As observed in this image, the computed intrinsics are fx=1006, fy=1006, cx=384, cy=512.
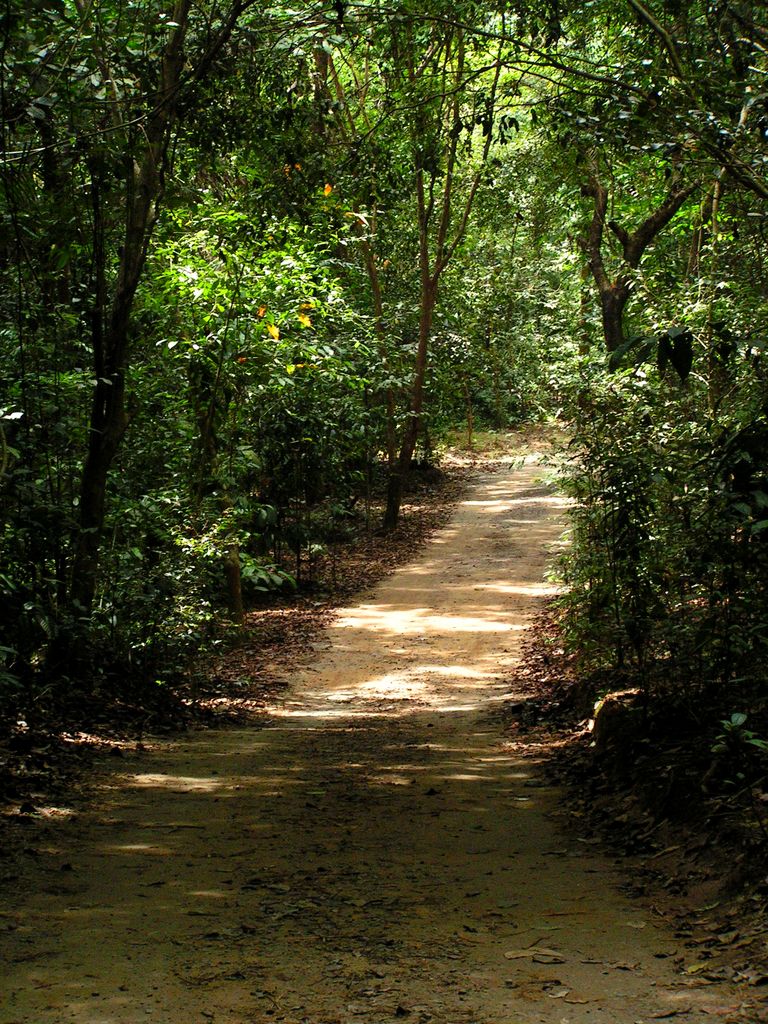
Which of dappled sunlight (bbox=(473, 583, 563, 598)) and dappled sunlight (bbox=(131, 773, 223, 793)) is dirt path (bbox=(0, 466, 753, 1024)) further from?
dappled sunlight (bbox=(473, 583, 563, 598))

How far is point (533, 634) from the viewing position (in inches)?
532

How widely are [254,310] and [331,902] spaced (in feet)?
26.4

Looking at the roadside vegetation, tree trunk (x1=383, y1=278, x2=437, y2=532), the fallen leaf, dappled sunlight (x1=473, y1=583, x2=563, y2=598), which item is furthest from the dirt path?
tree trunk (x1=383, y1=278, x2=437, y2=532)

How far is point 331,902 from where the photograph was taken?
4461 mm

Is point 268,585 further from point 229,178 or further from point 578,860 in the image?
point 578,860

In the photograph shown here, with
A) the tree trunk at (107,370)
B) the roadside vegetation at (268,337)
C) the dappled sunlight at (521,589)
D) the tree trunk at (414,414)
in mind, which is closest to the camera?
the roadside vegetation at (268,337)

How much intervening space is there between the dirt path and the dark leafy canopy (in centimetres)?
153

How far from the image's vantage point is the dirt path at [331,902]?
3.46 m

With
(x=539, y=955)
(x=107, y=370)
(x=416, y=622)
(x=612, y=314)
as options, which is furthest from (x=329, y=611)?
(x=539, y=955)

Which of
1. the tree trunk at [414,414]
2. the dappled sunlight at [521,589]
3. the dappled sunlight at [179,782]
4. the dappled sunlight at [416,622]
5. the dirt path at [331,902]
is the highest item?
the tree trunk at [414,414]

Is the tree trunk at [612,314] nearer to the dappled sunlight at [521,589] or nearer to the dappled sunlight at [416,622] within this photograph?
the dappled sunlight at [521,589]

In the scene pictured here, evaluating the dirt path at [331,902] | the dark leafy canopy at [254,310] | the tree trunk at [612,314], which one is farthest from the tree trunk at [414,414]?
the dirt path at [331,902]

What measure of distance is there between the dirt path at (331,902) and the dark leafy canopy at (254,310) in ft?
5.01

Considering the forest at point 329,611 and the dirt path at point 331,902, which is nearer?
the dirt path at point 331,902
